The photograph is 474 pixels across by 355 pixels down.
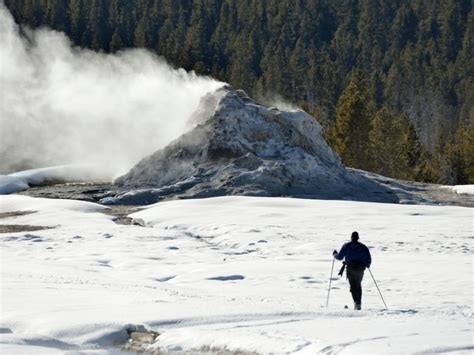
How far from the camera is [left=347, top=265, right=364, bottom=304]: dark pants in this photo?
47.9 feet

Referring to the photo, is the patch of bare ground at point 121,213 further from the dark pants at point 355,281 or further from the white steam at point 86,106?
the dark pants at point 355,281

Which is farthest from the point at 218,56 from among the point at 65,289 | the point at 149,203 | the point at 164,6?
the point at 65,289

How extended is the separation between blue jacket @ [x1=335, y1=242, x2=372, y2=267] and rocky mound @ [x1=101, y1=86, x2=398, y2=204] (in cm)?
1943

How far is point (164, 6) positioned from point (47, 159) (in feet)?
333

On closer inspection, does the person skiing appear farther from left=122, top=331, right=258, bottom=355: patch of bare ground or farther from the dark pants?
left=122, top=331, right=258, bottom=355: patch of bare ground

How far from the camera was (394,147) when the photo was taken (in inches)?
2569

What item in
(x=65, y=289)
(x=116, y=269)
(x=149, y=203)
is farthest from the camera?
(x=149, y=203)

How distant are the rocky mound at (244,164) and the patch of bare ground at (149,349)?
894 inches

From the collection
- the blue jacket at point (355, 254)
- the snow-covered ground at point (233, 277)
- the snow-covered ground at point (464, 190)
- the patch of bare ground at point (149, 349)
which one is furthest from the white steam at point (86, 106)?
the patch of bare ground at point (149, 349)

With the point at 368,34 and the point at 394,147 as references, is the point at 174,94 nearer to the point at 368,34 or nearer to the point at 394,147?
the point at 394,147

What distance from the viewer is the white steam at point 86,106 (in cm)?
4353

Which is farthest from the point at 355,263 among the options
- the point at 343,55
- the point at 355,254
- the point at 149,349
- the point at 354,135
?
the point at 343,55

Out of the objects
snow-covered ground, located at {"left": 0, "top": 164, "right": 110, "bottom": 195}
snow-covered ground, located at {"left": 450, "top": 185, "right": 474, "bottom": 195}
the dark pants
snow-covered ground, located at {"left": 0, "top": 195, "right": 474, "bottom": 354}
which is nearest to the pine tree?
snow-covered ground, located at {"left": 450, "top": 185, "right": 474, "bottom": 195}

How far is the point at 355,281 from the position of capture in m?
14.7
